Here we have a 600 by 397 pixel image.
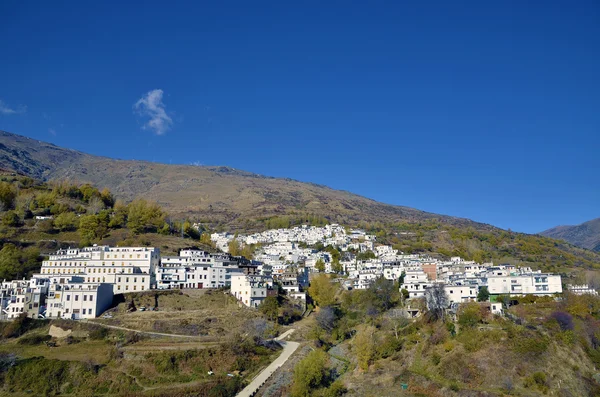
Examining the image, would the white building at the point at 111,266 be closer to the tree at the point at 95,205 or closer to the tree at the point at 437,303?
the tree at the point at 95,205

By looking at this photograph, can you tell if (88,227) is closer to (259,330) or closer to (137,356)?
(137,356)

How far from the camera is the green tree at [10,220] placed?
71625 millimetres

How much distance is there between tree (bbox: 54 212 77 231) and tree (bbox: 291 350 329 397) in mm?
50053

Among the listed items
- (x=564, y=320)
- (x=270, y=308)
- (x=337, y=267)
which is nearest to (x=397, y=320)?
(x=270, y=308)

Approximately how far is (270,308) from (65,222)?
3866 cm

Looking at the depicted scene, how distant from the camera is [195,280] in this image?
5894cm

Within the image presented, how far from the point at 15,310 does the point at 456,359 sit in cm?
4144

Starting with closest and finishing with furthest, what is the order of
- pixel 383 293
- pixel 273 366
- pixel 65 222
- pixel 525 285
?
pixel 273 366
pixel 525 285
pixel 383 293
pixel 65 222

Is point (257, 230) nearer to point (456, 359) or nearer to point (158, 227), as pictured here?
point (158, 227)

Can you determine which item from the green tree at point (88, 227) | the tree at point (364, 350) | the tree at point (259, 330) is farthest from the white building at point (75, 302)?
the tree at point (364, 350)

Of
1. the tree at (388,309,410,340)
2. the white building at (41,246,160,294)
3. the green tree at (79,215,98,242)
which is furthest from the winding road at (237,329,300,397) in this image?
the green tree at (79,215,98,242)

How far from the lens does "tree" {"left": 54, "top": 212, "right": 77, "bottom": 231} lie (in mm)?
74125

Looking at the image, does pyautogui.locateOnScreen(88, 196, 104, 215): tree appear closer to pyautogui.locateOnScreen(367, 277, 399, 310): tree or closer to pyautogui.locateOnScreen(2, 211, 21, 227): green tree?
pyautogui.locateOnScreen(2, 211, 21, 227): green tree

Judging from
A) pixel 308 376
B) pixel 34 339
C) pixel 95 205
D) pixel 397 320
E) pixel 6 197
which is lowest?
pixel 308 376
